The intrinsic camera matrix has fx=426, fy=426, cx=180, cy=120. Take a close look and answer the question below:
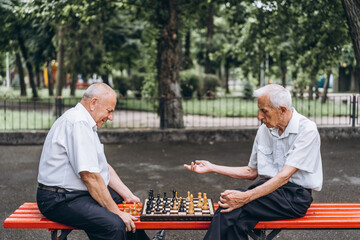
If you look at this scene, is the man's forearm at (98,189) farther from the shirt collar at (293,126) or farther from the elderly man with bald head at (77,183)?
the shirt collar at (293,126)

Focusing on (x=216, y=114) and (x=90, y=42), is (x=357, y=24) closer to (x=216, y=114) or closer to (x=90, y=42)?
(x=216, y=114)

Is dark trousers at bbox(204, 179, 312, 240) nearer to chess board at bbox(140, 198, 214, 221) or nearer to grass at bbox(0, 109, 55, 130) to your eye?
chess board at bbox(140, 198, 214, 221)

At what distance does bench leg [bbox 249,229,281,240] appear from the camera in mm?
3471

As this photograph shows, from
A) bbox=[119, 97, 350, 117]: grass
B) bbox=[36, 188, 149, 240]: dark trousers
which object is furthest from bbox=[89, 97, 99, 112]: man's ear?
bbox=[119, 97, 350, 117]: grass

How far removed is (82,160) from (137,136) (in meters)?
8.63

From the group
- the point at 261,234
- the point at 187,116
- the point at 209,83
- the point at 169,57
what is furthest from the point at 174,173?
the point at 209,83

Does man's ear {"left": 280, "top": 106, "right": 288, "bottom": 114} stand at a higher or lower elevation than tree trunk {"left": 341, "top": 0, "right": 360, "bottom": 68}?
lower

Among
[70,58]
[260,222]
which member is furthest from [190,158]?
[70,58]

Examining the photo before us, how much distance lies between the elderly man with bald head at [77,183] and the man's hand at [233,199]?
2.52 feet

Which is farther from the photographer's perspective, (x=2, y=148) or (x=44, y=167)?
(x=2, y=148)

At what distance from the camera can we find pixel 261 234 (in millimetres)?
3553

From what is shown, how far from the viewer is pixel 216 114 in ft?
57.6

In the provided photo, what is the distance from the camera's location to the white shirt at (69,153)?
3250 mm

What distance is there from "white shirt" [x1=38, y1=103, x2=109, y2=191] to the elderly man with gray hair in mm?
1074
